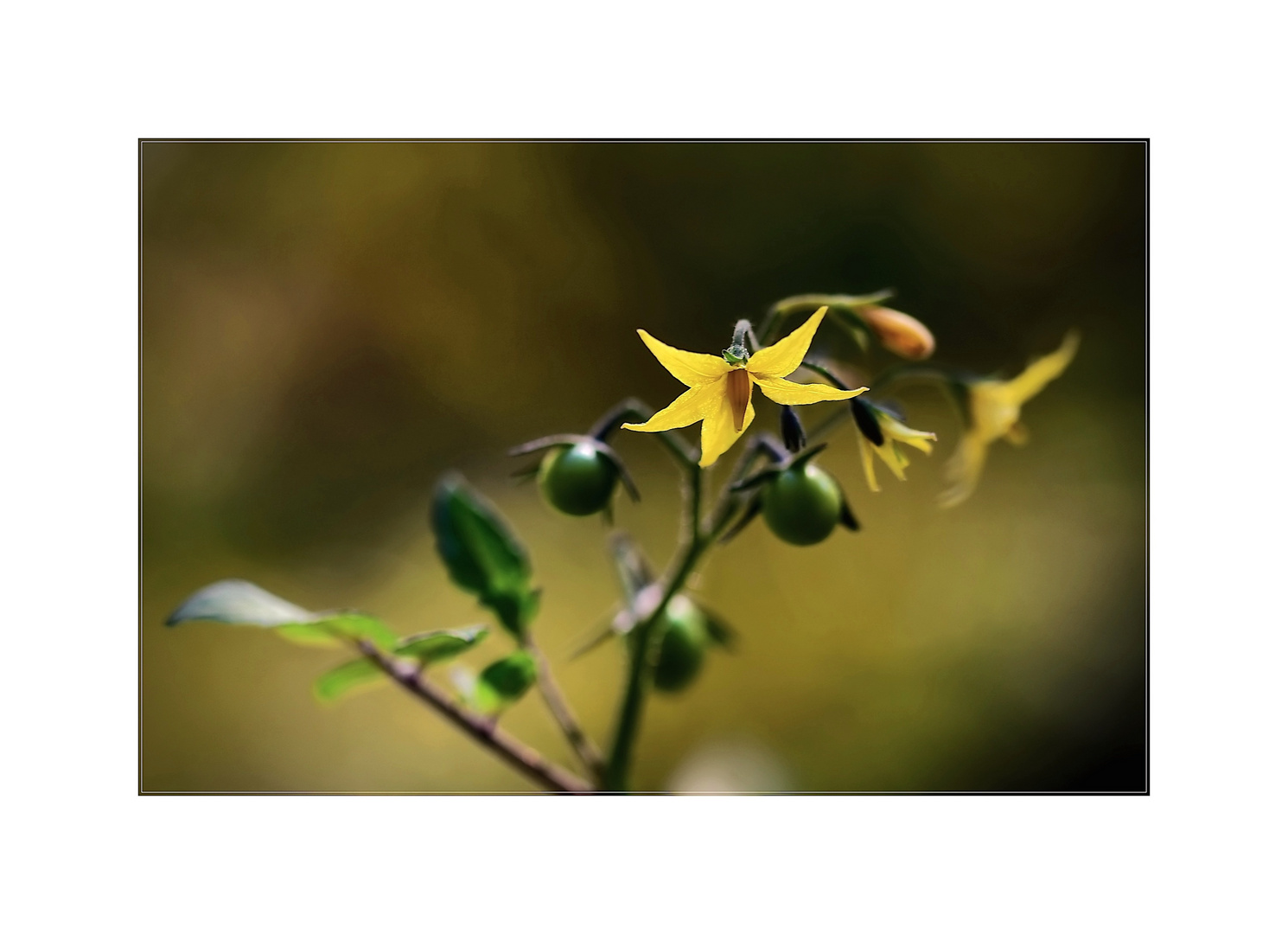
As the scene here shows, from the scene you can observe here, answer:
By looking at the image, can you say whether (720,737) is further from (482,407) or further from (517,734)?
(482,407)

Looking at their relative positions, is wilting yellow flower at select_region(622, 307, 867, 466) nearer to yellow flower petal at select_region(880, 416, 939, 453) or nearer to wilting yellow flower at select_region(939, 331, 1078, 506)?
yellow flower petal at select_region(880, 416, 939, 453)

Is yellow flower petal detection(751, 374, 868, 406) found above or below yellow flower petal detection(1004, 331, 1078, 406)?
below

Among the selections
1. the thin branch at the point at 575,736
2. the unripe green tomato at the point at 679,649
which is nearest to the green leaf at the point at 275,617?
the thin branch at the point at 575,736

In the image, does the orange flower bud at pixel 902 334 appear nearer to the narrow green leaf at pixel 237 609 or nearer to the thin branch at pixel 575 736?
the thin branch at pixel 575 736

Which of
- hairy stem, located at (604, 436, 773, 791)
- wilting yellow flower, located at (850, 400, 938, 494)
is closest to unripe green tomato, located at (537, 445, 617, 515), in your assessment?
hairy stem, located at (604, 436, 773, 791)

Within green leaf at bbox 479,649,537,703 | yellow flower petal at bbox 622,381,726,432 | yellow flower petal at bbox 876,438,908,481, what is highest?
yellow flower petal at bbox 622,381,726,432

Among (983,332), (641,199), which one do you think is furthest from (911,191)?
Result: (641,199)
